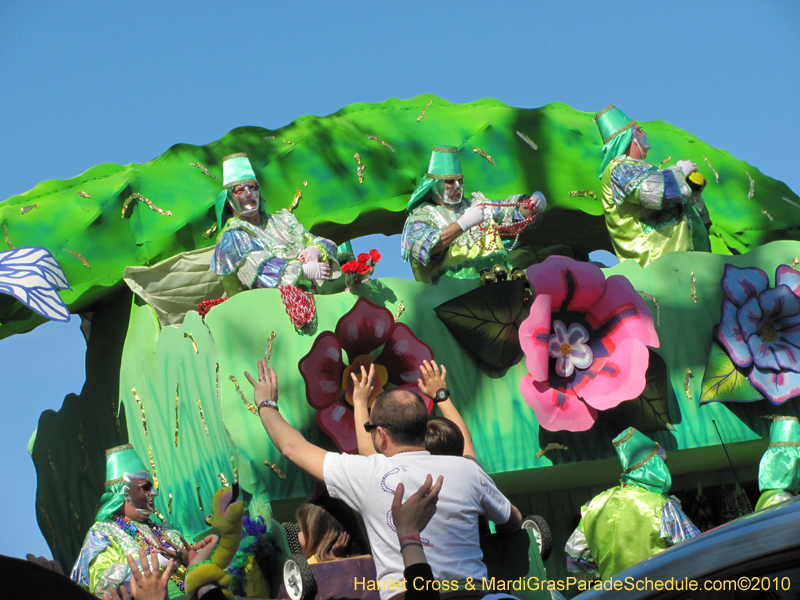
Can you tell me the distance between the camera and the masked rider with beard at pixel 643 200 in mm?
6457

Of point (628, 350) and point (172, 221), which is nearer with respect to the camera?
point (628, 350)

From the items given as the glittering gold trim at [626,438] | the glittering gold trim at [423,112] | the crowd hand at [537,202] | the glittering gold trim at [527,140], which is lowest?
the glittering gold trim at [626,438]

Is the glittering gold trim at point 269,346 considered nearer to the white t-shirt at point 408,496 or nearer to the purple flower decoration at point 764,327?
the white t-shirt at point 408,496

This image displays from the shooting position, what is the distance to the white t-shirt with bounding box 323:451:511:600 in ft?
7.88

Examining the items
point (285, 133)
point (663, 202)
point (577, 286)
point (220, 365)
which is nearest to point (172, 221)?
point (285, 133)

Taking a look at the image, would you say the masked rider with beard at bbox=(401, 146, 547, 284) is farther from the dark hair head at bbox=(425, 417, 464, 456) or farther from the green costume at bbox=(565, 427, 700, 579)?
the dark hair head at bbox=(425, 417, 464, 456)

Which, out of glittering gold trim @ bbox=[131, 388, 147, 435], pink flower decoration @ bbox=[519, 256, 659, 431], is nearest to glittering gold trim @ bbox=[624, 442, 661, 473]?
pink flower decoration @ bbox=[519, 256, 659, 431]

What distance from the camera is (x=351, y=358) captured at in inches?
191

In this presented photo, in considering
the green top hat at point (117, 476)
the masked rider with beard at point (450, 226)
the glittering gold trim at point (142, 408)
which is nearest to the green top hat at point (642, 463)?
the masked rider with beard at point (450, 226)

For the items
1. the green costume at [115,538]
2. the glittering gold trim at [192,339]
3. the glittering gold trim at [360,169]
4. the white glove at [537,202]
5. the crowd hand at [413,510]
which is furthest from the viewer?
the glittering gold trim at [360,169]

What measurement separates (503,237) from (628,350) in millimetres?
1560

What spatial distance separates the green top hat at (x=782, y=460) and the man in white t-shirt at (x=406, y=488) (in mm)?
2879

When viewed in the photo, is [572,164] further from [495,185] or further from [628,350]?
[628,350]

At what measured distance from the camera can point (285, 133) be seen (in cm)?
747
